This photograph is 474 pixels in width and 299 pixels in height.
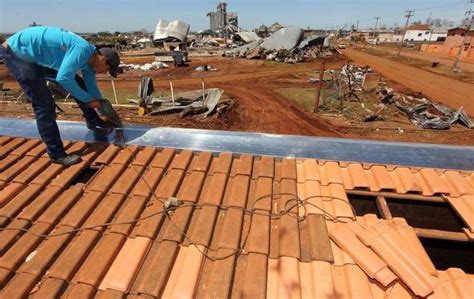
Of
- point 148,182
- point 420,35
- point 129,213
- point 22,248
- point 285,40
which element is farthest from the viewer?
point 420,35

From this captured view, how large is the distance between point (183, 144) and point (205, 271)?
7.38 feet

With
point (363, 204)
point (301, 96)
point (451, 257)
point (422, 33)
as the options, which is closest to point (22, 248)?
point (363, 204)

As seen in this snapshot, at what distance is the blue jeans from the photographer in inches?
144

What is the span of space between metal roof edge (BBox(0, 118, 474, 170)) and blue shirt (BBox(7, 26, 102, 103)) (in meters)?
1.12

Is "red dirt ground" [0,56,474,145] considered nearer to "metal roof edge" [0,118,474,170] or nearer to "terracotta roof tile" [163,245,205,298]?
"metal roof edge" [0,118,474,170]

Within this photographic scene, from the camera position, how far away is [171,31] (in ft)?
122

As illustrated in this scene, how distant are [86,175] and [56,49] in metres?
1.72

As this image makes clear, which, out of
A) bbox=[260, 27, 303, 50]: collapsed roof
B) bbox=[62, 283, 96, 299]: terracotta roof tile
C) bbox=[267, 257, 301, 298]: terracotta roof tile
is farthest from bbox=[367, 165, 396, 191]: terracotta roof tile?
bbox=[260, 27, 303, 50]: collapsed roof

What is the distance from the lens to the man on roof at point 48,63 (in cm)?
360

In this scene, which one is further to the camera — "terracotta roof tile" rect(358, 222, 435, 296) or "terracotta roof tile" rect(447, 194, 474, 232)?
"terracotta roof tile" rect(447, 194, 474, 232)

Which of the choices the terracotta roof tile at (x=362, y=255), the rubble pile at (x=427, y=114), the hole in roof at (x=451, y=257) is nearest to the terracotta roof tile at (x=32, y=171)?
the terracotta roof tile at (x=362, y=255)

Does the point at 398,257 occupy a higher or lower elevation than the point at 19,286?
higher

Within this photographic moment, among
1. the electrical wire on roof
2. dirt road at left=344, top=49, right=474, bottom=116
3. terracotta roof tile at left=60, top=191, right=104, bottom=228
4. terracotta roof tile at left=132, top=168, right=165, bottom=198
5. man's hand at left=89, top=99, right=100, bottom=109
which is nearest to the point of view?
the electrical wire on roof

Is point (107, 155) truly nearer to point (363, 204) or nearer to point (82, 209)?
point (82, 209)
